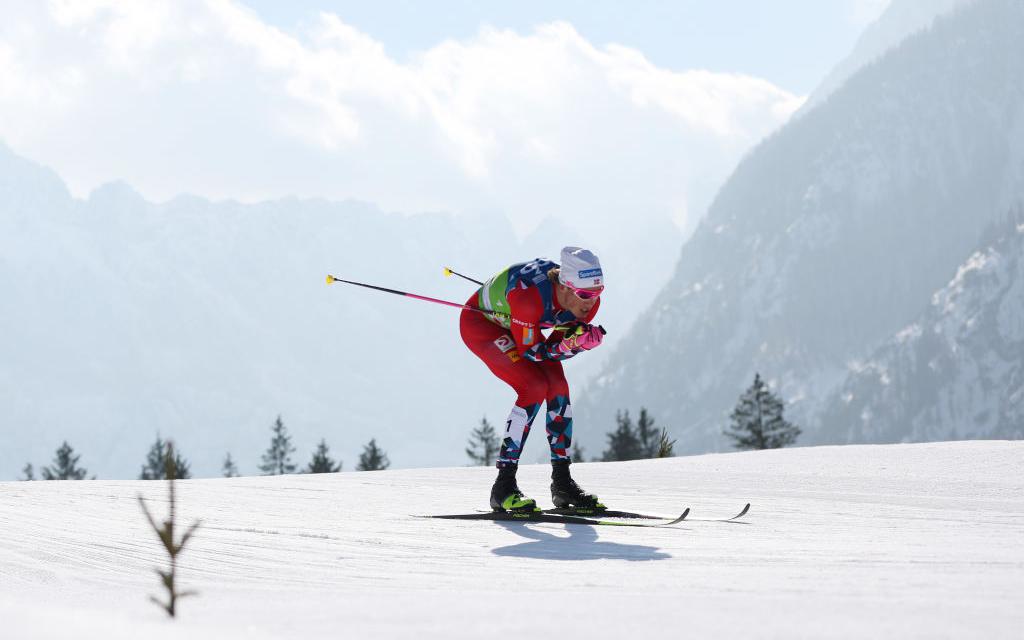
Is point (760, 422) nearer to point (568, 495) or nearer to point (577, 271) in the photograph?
point (568, 495)

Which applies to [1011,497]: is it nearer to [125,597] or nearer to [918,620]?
[918,620]

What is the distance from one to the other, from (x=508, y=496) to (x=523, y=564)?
2688mm

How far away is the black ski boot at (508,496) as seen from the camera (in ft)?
24.1

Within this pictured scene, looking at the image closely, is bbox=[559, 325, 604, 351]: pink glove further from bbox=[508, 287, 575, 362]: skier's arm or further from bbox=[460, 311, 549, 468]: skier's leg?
bbox=[460, 311, 549, 468]: skier's leg

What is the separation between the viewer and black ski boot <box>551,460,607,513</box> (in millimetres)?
7504

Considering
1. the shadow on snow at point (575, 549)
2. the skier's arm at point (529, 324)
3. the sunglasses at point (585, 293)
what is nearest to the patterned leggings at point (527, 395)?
the skier's arm at point (529, 324)

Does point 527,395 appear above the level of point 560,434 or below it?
above

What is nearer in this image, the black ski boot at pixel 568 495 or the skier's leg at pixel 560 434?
the black ski boot at pixel 568 495

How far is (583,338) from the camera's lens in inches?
288

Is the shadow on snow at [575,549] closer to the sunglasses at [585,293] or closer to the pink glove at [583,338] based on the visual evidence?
the pink glove at [583,338]

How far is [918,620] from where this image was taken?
3.12 m

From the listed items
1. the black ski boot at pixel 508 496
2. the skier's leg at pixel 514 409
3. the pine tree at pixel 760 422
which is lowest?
the black ski boot at pixel 508 496

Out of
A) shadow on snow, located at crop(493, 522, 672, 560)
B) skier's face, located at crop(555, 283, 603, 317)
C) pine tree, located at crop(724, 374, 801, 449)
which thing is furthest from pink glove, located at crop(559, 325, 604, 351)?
pine tree, located at crop(724, 374, 801, 449)

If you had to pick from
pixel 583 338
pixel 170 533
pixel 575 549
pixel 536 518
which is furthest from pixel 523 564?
pixel 583 338
